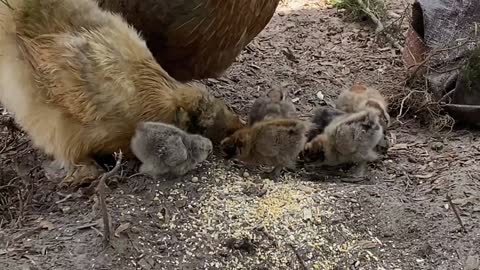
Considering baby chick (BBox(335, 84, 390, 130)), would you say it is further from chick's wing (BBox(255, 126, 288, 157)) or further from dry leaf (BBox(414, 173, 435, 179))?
chick's wing (BBox(255, 126, 288, 157))

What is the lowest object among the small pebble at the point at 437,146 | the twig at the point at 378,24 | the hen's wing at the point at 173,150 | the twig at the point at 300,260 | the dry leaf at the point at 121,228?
the dry leaf at the point at 121,228

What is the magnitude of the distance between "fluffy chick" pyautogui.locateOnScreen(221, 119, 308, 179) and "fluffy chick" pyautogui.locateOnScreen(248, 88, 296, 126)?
10 centimetres

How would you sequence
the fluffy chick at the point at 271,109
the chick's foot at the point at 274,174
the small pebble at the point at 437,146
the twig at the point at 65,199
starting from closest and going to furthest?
1. the twig at the point at 65,199
2. the chick's foot at the point at 274,174
3. the fluffy chick at the point at 271,109
4. the small pebble at the point at 437,146

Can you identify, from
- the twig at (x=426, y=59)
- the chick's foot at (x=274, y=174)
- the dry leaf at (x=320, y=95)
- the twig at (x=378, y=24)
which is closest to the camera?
the chick's foot at (x=274, y=174)

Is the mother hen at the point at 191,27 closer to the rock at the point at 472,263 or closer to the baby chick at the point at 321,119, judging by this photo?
the baby chick at the point at 321,119

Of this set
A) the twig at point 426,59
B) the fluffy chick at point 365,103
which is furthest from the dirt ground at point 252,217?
the twig at point 426,59

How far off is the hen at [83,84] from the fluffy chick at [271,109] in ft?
0.73

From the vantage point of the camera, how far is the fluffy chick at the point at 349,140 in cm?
306

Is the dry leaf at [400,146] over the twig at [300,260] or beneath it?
over

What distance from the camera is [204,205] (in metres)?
2.81

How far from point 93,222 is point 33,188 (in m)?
0.44

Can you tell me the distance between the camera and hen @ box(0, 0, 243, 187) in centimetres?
279

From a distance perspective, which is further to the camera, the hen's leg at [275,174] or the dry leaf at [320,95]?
the dry leaf at [320,95]

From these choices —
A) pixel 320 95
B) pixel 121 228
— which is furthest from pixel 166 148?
pixel 320 95
